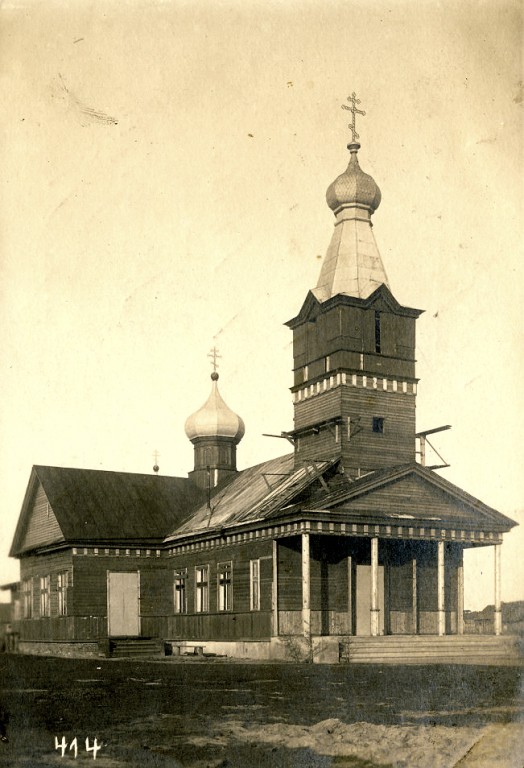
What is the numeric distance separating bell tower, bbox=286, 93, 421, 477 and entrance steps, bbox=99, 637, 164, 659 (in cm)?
845

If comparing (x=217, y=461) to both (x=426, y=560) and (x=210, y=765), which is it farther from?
(x=210, y=765)

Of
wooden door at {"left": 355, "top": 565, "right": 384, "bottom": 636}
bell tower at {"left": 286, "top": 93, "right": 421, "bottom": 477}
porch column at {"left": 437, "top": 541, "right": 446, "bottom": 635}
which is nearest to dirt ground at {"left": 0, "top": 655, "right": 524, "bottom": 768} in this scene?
porch column at {"left": 437, "top": 541, "right": 446, "bottom": 635}

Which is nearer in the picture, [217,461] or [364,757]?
[364,757]

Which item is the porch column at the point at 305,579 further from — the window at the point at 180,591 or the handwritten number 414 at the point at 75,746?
the handwritten number 414 at the point at 75,746

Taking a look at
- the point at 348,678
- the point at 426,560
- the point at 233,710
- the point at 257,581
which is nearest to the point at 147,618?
the point at 257,581

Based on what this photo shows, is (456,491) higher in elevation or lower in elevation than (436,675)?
higher

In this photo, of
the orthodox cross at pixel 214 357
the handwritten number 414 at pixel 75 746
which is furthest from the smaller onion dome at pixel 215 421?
the handwritten number 414 at pixel 75 746

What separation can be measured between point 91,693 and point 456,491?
16649 mm

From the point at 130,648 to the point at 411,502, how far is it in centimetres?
1185

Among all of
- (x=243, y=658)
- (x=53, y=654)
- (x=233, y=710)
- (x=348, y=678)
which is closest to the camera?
(x=233, y=710)

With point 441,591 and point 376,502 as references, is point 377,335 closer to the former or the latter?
point 376,502

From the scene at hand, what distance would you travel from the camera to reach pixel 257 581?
107 ft

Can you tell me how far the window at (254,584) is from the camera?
1283 inches

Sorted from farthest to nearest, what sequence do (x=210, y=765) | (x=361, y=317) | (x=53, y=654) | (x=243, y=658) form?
(x=53, y=654) → (x=361, y=317) → (x=243, y=658) → (x=210, y=765)
